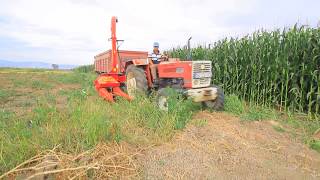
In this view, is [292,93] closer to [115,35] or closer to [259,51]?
[259,51]

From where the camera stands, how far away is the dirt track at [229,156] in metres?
3.65

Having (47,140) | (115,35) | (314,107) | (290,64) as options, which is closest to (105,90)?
(115,35)

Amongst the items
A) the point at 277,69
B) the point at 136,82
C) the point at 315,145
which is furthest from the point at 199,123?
the point at 277,69

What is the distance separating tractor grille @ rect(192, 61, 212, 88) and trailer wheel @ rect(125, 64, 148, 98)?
1.40 meters

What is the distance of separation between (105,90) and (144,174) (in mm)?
4559

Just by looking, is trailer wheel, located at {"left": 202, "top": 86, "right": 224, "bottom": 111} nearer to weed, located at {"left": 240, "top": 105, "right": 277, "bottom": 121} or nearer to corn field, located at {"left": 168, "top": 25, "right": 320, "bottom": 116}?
weed, located at {"left": 240, "top": 105, "right": 277, "bottom": 121}

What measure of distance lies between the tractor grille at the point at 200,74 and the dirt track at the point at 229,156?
1.39 metres

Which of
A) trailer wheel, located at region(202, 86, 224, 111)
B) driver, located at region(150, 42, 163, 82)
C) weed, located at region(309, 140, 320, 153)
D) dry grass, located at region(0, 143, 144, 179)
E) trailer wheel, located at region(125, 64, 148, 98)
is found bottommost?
weed, located at region(309, 140, 320, 153)

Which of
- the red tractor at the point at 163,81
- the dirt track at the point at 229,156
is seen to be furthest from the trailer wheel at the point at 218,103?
the dirt track at the point at 229,156

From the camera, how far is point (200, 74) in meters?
6.68

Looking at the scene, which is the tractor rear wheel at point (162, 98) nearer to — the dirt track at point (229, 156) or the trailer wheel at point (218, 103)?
the dirt track at point (229, 156)

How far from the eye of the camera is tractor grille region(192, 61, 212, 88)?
21.5 ft

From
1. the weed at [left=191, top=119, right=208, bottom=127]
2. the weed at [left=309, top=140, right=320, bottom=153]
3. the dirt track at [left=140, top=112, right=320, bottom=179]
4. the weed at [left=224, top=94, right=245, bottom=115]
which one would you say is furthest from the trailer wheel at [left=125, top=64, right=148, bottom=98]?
the weed at [left=309, top=140, right=320, bottom=153]

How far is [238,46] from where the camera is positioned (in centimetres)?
959
